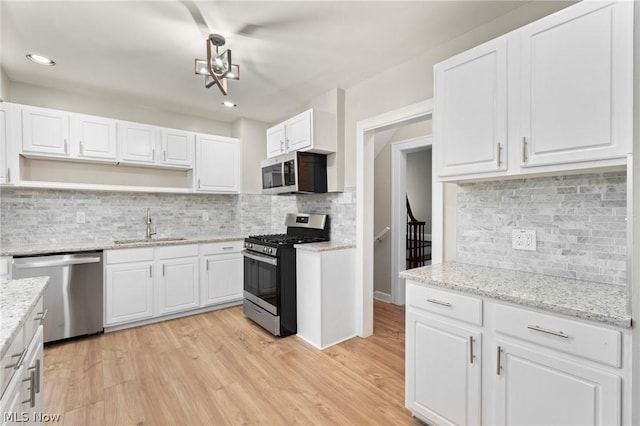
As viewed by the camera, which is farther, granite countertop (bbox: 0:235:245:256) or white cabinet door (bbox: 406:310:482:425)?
granite countertop (bbox: 0:235:245:256)

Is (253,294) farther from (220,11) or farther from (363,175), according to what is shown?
(220,11)

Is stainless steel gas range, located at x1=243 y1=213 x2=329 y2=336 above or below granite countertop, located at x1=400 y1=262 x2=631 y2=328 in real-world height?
below

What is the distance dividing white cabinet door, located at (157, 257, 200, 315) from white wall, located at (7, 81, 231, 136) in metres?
1.80

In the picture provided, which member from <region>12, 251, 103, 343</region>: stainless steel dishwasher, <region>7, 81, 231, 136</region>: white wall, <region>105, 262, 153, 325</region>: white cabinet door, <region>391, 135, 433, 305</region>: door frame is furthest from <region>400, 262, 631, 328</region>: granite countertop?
<region>7, 81, 231, 136</region>: white wall

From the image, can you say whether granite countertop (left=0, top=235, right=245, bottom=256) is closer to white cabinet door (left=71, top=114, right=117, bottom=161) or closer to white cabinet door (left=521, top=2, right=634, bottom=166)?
white cabinet door (left=71, top=114, right=117, bottom=161)

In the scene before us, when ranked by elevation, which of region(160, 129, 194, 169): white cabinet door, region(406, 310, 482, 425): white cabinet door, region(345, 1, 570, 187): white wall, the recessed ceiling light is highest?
the recessed ceiling light

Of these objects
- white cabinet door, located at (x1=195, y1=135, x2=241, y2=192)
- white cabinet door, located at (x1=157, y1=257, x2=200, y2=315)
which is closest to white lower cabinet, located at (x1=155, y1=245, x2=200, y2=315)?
white cabinet door, located at (x1=157, y1=257, x2=200, y2=315)

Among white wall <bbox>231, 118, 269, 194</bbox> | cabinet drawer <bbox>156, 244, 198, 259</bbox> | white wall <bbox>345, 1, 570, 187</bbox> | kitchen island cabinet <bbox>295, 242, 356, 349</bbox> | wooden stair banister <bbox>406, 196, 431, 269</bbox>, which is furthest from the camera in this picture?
wooden stair banister <bbox>406, 196, 431, 269</bbox>

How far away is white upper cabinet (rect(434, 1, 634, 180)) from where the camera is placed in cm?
127

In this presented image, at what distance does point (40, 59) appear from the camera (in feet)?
8.46

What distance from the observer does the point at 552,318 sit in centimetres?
125

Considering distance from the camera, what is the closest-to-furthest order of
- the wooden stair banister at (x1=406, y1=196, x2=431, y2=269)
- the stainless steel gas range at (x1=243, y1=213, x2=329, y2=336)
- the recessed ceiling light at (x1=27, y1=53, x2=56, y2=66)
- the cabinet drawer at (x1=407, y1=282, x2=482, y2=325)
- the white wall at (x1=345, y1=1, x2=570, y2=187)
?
the cabinet drawer at (x1=407, y1=282, x2=482, y2=325)
the white wall at (x1=345, y1=1, x2=570, y2=187)
the recessed ceiling light at (x1=27, y1=53, x2=56, y2=66)
the stainless steel gas range at (x1=243, y1=213, x2=329, y2=336)
the wooden stair banister at (x1=406, y1=196, x2=431, y2=269)

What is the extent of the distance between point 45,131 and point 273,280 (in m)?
2.62

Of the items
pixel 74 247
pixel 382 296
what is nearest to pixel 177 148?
pixel 74 247
